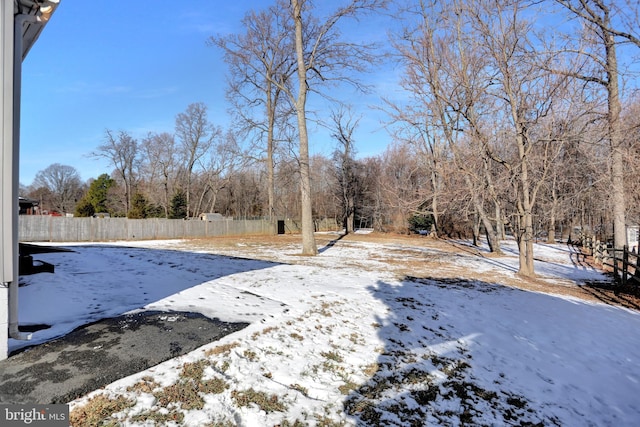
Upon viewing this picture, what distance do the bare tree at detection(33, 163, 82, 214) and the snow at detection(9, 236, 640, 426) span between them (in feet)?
237

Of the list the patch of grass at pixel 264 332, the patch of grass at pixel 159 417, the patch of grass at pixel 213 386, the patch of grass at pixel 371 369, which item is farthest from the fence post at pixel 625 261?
the patch of grass at pixel 159 417

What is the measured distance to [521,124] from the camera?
10.1 m

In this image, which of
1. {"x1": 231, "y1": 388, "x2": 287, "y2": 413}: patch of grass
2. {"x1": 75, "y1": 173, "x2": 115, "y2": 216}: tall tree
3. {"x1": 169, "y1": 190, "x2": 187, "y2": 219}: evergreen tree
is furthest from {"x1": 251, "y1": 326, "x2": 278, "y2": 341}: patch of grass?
{"x1": 75, "y1": 173, "x2": 115, "y2": 216}: tall tree

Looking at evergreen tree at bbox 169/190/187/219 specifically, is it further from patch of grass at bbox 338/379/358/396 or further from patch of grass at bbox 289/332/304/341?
patch of grass at bbox 338/379/358/396

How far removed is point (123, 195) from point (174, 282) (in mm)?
50533

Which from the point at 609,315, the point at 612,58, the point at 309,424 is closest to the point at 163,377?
the point at 309,424

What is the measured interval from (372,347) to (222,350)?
6.49 feet

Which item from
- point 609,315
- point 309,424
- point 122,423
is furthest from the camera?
point 609,315

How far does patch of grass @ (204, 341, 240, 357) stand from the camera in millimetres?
3455

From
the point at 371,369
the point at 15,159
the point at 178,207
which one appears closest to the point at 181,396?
the point at 371,369

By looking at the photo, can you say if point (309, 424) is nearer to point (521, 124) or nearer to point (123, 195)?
point (521, 124)

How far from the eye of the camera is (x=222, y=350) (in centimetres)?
355

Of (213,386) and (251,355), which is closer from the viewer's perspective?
(213,386)

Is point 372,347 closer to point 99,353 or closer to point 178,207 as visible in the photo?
point 99,353
